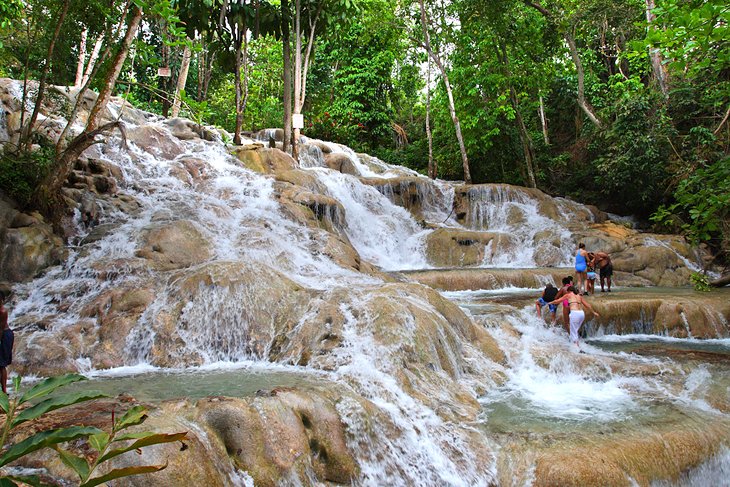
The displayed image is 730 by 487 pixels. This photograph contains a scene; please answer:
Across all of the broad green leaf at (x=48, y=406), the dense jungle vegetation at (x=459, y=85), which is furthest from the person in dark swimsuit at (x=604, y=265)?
the broad green leaf at (x=48, y=406)

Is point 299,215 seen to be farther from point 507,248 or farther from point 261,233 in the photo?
point 507,248

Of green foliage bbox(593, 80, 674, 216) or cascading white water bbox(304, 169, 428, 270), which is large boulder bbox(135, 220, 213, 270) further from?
green foliage bbox(593, 80, 674, 216)

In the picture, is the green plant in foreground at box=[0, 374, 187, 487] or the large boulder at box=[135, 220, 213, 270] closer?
the green plant in foreground at box=[0, 374, 187, 487]

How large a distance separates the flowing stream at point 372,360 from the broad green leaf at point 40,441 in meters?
3.58

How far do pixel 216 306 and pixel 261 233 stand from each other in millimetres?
3140

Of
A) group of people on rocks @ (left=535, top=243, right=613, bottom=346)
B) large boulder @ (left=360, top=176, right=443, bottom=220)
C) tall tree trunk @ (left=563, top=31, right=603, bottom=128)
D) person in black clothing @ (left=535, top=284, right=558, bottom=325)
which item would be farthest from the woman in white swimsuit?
tall tree trunk @ (left=563, top=31, right=603, bottom=128)

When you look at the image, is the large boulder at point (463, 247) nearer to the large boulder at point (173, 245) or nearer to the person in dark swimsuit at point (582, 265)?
the person in dark swimsuit at point (582, 265)

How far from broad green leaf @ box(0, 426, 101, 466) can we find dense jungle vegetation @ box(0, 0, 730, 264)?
7669 mm

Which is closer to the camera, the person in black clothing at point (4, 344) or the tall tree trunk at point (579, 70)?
the person in black clothing at point (4, 344)

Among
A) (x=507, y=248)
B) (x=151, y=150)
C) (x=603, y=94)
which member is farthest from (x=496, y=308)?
(x=603, y=94)

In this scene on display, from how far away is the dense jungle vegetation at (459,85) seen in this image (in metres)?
11.7

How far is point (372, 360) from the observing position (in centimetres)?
642

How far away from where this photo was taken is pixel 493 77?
2008cm

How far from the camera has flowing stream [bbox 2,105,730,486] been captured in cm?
502
